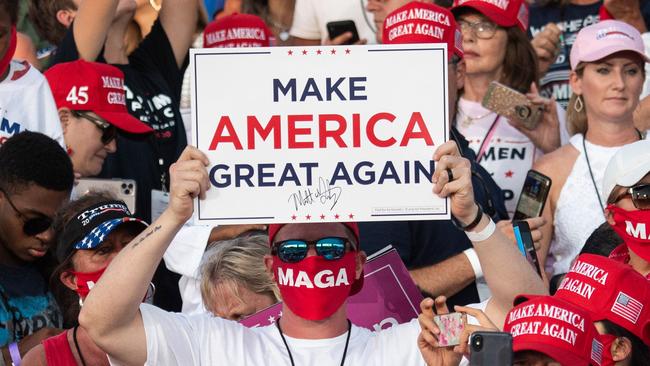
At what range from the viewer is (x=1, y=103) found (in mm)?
7008

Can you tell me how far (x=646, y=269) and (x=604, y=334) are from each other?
32.5 inches

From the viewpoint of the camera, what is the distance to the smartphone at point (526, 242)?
598 cm

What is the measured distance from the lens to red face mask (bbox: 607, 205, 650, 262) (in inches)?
239

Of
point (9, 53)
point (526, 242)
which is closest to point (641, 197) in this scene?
point (526, 242)

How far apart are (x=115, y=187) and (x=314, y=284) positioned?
2.22m

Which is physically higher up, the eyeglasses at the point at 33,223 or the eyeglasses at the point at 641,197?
the eyeglasses at the point at 641,197

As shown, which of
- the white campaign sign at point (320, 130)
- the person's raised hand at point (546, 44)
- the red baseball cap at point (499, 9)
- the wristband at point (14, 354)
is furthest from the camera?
the person's raised hand at point (546, 44)

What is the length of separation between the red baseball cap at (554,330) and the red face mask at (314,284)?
2.01 feet

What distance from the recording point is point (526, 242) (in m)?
6.05

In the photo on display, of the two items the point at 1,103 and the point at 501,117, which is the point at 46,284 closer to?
the point at 1,103

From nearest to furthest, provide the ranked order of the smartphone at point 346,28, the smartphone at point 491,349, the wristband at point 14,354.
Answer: the smartphone at point 491,349
the wristband at point 14,354
the smartphone at point 346,28

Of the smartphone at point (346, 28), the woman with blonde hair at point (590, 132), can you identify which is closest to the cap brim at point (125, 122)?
the smartphone at point (346, 28)

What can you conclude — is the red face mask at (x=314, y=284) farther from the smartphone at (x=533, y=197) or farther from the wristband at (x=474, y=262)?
the smartphone at (x=533, y=197)

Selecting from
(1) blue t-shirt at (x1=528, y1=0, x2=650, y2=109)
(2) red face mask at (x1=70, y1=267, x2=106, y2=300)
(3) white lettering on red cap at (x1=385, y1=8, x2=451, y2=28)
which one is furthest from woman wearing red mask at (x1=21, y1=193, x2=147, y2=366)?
(1) blue t-shirt at (x1=528, y1=0, x2=650, y2=109)
